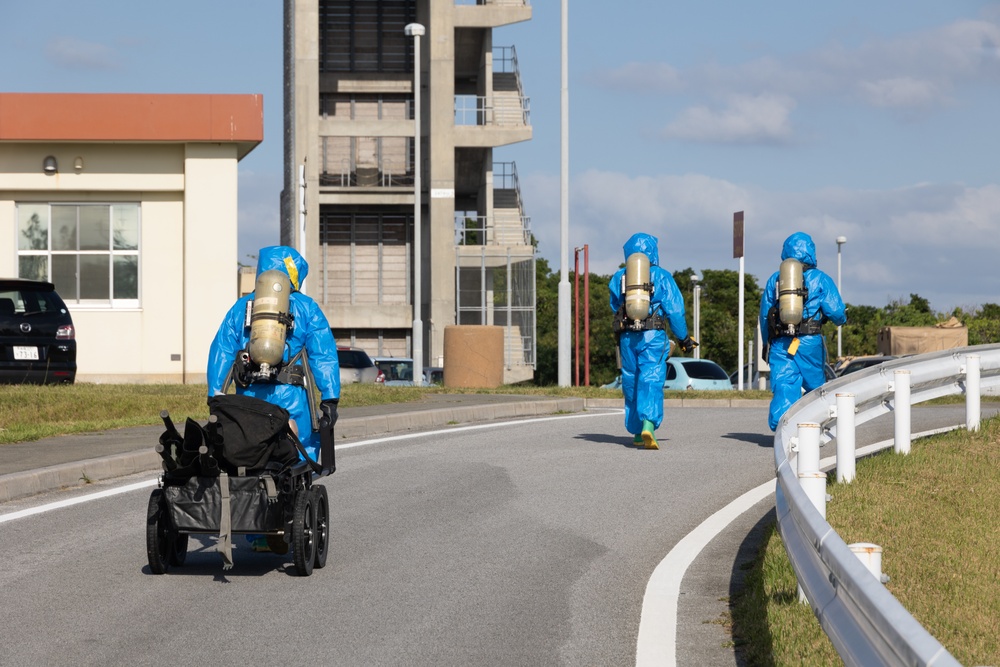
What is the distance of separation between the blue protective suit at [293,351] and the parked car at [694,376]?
791 inches

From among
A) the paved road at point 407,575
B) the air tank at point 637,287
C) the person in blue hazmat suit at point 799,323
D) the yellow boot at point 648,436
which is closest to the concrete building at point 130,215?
the air tank at point 637,287

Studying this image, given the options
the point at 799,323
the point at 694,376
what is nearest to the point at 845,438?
the point at 799,323

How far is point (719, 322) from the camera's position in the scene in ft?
259

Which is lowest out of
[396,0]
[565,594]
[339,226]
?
[565,594]

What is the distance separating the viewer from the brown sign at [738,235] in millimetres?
34125

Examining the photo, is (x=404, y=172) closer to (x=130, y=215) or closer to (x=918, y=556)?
(x=130, y=215)

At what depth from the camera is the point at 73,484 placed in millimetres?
11336

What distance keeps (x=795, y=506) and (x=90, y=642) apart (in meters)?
3.03

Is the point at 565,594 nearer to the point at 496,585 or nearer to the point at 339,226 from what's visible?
the point at 496,585

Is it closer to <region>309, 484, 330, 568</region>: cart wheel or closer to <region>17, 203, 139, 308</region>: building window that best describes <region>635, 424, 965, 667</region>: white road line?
<region>309, 484, 330, 568</region>: cart wheel

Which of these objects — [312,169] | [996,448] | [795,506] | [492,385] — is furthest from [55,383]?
[312,169]

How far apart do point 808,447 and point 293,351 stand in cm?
292

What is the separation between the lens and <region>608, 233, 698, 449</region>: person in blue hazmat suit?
13953 millimetres

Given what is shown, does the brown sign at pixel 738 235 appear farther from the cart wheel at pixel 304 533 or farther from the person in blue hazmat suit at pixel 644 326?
the cart wheel at pixel 304 533
